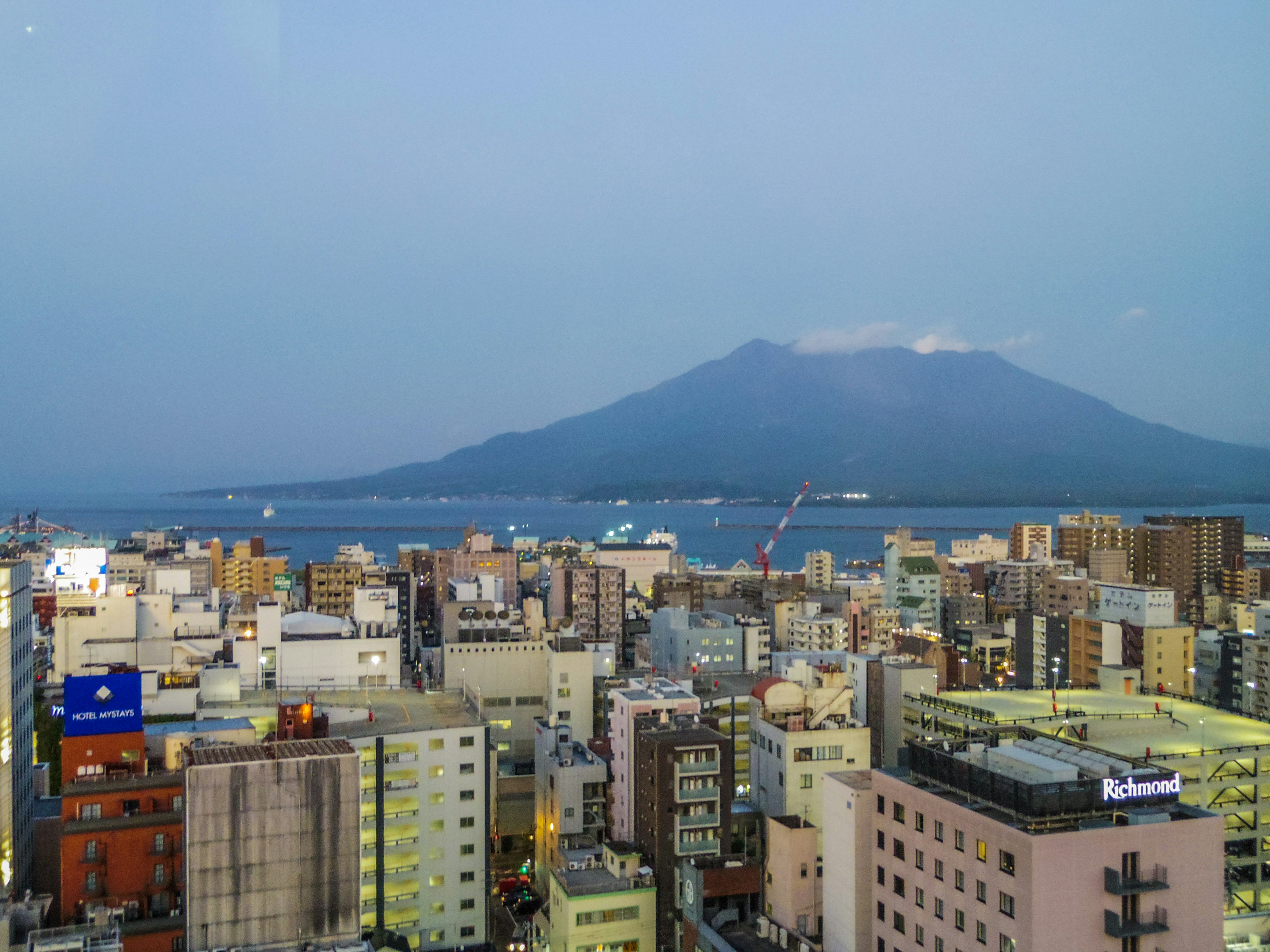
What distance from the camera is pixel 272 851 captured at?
9.09 metres

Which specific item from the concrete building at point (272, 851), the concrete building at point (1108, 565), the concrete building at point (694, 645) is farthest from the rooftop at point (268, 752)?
the concrete building at point (1108, 565)

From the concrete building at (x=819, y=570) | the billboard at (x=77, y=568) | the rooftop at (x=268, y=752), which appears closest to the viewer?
the rooftop at (x=268, y=752)

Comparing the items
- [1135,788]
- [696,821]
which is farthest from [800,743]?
[1135,788]

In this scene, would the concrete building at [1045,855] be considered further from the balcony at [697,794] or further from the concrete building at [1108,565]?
the concrete building at [1108,565]

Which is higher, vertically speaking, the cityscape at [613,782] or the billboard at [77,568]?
the billboard at [77,568]

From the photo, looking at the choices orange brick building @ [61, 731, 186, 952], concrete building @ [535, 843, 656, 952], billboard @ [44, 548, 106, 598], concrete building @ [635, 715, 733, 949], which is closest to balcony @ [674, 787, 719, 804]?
concrete building @ [635, 715, 733, 949]

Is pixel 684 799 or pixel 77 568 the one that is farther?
pixel 77 568

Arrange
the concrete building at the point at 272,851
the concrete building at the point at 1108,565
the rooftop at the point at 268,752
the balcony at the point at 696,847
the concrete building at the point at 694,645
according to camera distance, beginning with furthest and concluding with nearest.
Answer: the concrete building at the point at 1108,565
the concrete building at the point at 694,645
the balcony at the point at 696,847
the rooftop at the point at 268,752
the concrete building at the point at 272,851

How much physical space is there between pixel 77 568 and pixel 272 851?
28.2 m

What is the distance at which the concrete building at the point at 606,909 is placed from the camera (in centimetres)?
1205

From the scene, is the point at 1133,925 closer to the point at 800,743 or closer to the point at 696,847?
the point at 696,847

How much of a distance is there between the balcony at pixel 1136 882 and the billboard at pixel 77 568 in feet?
97.5

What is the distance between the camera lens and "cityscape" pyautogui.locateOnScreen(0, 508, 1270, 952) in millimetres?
8523

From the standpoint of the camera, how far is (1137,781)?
8281mm
